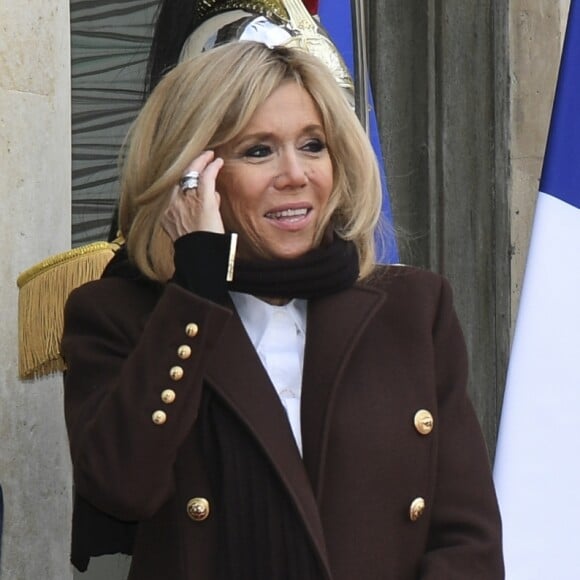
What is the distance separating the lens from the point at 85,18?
190 inches

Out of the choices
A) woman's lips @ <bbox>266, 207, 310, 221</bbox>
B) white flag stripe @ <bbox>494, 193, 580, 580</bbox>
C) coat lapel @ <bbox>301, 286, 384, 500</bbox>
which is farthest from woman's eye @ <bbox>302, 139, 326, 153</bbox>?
white flag stripe @ <bbox>494, 193, 580, 580</bbox>

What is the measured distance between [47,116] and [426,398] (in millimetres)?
1159

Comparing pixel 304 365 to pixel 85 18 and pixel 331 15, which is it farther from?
pixel 85 18

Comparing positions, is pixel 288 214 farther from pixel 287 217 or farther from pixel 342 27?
pixel 342 27

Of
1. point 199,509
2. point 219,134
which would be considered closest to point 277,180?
point 219,134

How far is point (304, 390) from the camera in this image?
2.74m

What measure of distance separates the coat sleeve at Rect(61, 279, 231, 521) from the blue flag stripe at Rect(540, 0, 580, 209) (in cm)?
148

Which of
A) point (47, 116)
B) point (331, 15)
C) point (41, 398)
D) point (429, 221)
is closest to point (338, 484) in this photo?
point (41, 398)

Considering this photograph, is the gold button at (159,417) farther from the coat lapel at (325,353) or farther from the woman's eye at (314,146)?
the woman's eye at (314,146)

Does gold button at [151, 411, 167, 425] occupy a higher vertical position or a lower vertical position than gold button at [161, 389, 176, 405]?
lower

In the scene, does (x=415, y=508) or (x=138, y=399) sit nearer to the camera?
(x=138, y=399)

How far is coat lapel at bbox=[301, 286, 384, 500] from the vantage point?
269 cm

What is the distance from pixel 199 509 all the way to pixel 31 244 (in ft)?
3.24

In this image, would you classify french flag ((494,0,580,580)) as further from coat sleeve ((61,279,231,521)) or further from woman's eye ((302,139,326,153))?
coat sleeve ((61,279,231,521))
